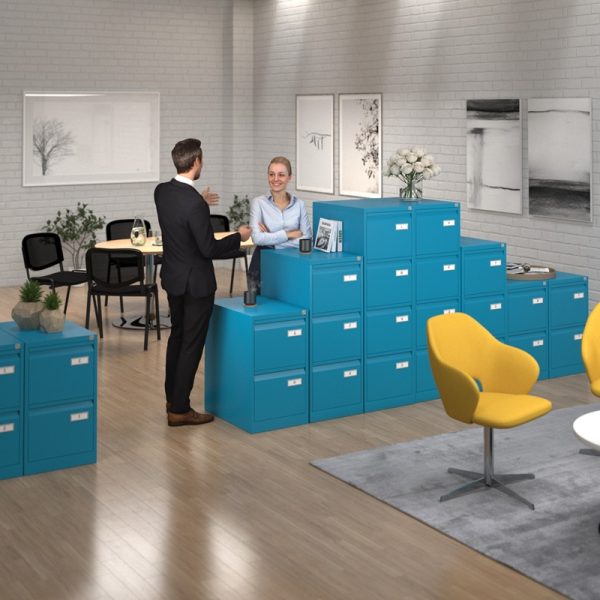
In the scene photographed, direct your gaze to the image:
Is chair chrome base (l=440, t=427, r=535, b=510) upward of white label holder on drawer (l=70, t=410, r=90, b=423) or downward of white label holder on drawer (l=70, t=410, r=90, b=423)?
downward

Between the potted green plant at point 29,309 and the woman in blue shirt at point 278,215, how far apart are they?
1.71 metres

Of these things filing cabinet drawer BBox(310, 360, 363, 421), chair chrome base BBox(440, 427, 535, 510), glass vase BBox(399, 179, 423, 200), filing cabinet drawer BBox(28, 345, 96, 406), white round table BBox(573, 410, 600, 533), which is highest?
glass vase BBox(399, 179, 423, 200)

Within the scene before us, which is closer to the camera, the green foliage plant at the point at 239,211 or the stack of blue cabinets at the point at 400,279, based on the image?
the stack of blue cabinets at the point at 400,279

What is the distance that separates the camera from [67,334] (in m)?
5.89

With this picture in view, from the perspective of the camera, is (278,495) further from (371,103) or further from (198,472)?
(371,103)

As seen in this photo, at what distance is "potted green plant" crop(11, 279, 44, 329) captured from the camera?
19.4 ft

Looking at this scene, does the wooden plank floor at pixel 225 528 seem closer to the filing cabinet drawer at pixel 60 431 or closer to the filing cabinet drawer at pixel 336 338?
the filing cabinet drawer at pixel 60 431

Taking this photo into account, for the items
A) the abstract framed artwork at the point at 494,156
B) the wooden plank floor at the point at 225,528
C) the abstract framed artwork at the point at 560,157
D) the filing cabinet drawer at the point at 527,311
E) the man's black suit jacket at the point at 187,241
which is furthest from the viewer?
the abstract framed artwork at the point at 494,156

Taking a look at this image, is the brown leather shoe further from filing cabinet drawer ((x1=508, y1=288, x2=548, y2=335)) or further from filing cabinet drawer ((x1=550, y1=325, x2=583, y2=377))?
filing cabinet drawer ((x1=550, y1=325, x2=583, y2=377))

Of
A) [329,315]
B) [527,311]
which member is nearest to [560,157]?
[527,311]

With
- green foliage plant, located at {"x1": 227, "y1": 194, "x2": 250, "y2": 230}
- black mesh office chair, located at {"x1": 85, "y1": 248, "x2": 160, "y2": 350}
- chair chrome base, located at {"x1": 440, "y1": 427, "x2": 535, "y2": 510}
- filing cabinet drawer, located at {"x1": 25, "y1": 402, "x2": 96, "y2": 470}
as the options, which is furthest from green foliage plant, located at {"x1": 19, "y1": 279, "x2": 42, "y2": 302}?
green foliage plant, located at {"x1": 227, "y1": 194, "x2": 250, "y2": 230}

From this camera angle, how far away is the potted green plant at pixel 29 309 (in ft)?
19.4

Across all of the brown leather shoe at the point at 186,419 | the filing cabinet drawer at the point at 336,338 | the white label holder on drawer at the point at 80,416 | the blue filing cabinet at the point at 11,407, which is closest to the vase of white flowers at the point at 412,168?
the filing cabinet drawer at the point at 336,338

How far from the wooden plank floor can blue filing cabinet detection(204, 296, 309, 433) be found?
123 mm
